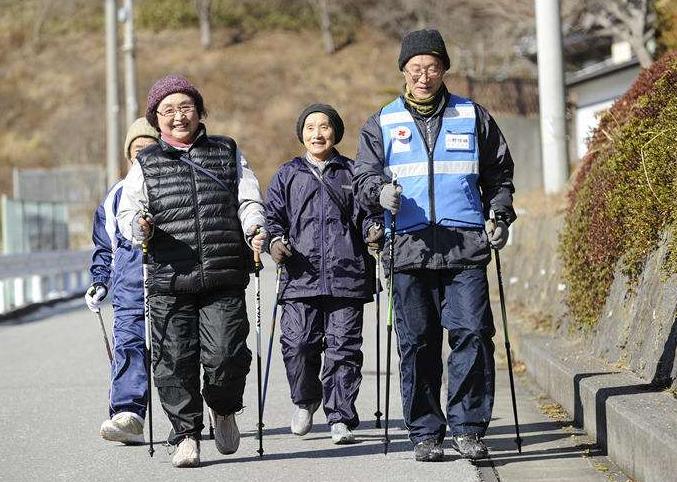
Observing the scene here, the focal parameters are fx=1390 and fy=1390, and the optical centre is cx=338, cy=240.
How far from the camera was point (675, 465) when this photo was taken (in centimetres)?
524

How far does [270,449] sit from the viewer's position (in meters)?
7.64

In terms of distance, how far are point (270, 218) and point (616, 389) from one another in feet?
7.37

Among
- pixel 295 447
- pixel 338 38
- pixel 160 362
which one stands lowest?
pixel 295 447

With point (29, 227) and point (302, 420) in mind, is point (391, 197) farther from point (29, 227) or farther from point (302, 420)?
point (29, 227)

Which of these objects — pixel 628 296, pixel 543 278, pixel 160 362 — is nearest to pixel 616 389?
pixel 628 296

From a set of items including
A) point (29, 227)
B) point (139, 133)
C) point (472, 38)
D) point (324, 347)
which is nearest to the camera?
point (324, 347)

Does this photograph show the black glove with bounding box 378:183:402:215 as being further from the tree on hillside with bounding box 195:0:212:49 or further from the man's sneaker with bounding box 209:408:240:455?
the tree on hillside with bounding box 195:0:212:49

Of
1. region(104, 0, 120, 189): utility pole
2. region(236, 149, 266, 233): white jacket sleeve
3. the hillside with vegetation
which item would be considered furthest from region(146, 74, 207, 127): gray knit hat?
the hillside with vegetation

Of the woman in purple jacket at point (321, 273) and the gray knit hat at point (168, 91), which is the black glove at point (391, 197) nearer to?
the woman in purple jacket at point (321, 273)

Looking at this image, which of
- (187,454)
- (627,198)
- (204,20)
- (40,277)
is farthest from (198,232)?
(204,20)

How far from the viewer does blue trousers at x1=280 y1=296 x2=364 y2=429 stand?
7.84 metres

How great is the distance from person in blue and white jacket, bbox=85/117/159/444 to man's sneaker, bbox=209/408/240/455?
0.83 metres

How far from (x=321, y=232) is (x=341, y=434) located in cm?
115

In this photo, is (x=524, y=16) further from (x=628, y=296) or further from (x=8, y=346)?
(x=628, y=296)
